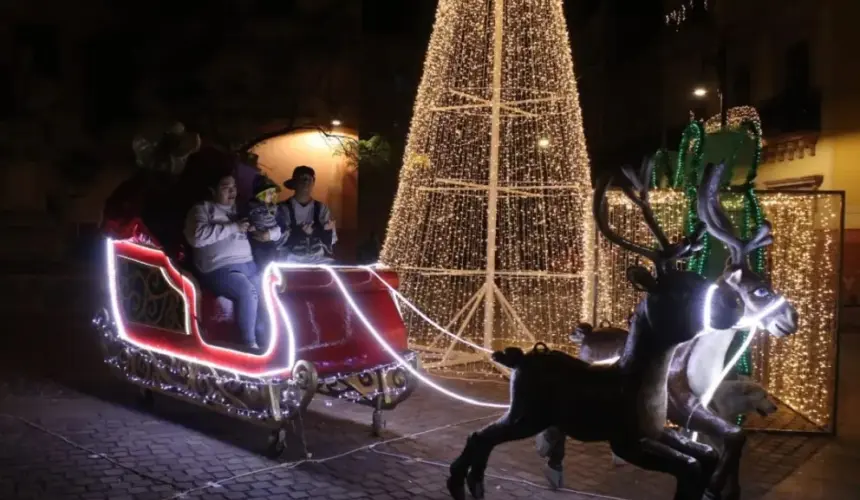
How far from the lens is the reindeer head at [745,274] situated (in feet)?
16.7

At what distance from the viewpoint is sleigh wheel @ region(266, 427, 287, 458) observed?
639 cm

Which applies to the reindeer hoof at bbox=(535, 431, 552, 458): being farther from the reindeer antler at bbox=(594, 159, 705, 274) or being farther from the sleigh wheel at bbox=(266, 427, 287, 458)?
the sleigh wheel at bbox=(266, 427, 287, 458)

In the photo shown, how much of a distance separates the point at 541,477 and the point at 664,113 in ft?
81.8

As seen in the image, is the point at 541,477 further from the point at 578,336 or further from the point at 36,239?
the point at 36,239

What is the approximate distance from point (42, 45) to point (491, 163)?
9.91m

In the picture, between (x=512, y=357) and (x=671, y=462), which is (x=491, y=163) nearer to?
(x=512, y=357)

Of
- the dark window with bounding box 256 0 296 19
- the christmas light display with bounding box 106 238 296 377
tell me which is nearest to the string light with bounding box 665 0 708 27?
the dark window with bounding box 256 0 296 19

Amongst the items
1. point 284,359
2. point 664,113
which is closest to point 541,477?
point 284,359

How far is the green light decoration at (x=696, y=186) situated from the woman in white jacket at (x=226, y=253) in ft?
12.3

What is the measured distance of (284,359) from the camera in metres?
6.14

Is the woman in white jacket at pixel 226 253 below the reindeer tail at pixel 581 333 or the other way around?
the other way around

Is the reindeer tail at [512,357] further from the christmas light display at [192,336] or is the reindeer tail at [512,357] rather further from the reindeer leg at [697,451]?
the christmas light display at [192,336]

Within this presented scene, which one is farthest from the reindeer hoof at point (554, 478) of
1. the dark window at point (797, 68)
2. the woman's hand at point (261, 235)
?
the dark window at point (797, 68)

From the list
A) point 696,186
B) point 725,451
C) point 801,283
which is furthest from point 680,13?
point 725,451
